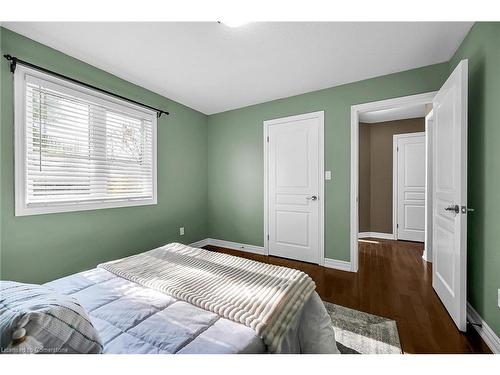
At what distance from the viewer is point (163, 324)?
90 cm

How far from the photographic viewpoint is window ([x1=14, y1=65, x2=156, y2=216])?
A: 73.0 inches

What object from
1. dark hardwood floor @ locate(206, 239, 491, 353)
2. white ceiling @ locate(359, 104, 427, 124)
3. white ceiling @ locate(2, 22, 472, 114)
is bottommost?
dark hardwood floor @ locate(206, 239, 491, 353)

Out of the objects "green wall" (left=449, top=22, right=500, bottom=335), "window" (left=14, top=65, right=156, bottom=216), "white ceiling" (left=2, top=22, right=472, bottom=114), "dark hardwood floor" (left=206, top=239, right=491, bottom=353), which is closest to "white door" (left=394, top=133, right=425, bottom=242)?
"dark hardwood floor" (left=206, top=239, right=491, bottom=353)

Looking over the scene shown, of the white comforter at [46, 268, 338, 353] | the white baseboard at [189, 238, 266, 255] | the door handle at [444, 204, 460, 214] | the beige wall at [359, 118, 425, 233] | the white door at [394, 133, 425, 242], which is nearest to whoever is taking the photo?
the white comforter at [46, 268, 338, 353]

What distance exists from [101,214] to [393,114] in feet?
16.0

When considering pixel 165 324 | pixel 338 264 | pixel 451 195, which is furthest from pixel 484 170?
pixel 165 324

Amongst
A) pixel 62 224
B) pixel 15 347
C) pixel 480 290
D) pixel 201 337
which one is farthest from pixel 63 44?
pixel 480 290

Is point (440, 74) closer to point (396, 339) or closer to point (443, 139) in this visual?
point (443, 139)

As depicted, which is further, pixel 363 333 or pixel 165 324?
pixel 363 333

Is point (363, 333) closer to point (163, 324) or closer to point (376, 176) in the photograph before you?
point (163, 324)

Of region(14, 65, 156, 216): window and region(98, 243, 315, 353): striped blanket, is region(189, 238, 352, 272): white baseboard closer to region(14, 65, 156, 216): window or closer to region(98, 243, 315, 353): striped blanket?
region(14, 65, 156, 216): window

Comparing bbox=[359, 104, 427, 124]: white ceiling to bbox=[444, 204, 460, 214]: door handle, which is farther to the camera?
bbox=[359, 104, 427, 124]: white ceiling

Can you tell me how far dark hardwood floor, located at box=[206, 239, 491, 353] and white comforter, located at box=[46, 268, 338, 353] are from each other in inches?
30.5

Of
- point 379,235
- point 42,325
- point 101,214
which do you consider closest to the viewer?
point 42,325
